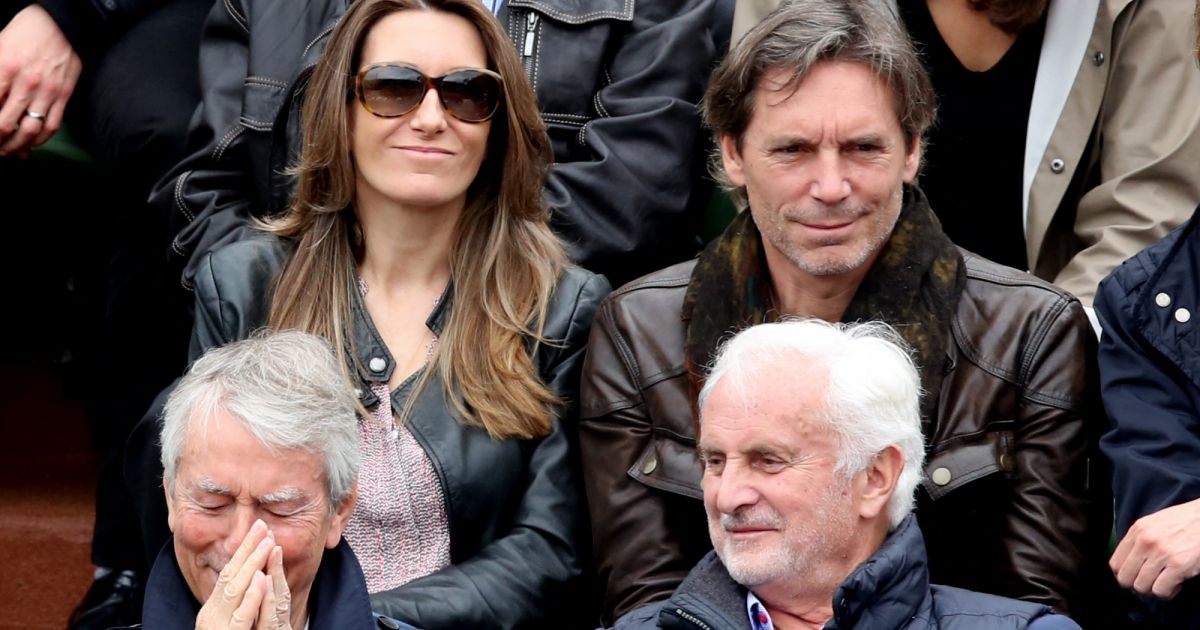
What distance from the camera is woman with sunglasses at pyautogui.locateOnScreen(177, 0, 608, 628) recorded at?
3.86m

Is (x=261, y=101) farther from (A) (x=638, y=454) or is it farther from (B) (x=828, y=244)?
(B) (x=828, y=244)

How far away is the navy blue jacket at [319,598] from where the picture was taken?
125 inches

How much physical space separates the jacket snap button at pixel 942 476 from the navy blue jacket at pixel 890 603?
40cm

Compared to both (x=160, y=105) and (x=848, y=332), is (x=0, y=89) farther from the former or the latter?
(x=848, y=332)

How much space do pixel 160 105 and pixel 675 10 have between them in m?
1.37

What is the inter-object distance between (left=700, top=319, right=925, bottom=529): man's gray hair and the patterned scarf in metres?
0.41

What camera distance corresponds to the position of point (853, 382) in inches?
126

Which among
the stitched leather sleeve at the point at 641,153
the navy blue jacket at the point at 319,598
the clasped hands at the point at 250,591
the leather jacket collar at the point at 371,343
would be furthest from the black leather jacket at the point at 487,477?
the clasped hands at the point at 250,591

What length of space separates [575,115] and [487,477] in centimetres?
121

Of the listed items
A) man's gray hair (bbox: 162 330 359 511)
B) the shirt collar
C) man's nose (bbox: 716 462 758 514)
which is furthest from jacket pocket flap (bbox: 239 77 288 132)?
the shirt collar

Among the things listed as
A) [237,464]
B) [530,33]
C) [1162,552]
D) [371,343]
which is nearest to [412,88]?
[371,343]

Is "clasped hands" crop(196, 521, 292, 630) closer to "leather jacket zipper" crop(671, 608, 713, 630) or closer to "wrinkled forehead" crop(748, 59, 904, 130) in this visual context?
"leather jacket zipper" crop(671, 608, 713, 630)

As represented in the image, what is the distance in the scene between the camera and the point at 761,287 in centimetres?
395

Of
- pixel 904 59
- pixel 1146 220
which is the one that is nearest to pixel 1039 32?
pixel 1146 220
